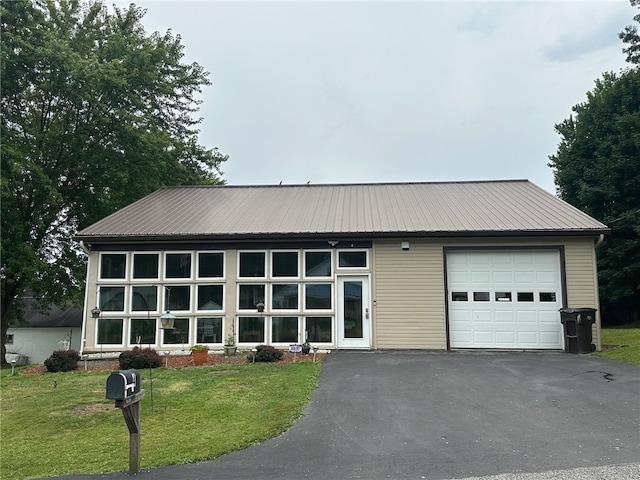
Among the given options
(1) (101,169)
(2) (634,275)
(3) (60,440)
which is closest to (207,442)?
(3) (60,440)

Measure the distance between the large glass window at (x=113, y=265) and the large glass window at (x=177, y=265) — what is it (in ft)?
3.79

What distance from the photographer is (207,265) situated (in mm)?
12031

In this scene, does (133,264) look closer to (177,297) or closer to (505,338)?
(177,297)

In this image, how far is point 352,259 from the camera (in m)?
11.9

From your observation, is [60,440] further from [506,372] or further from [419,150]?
[419,150]

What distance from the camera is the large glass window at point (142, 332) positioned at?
11.8 meters

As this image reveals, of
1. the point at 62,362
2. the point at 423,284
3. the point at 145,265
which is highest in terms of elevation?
the point at 145,265

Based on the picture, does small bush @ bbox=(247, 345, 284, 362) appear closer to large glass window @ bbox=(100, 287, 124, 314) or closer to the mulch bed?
the mulch bed

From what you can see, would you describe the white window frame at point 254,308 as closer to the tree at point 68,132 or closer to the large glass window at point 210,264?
the large glass window at point 210,264

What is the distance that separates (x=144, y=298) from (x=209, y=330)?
1960 mm

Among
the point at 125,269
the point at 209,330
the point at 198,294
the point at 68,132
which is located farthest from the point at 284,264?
the point at 68,132

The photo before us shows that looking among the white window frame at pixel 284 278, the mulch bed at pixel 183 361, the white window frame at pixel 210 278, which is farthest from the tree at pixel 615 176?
the white window frame at pixel 210 278

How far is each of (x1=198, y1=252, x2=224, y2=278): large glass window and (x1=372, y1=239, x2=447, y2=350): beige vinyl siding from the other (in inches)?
162

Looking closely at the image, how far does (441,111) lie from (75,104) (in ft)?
43.7
